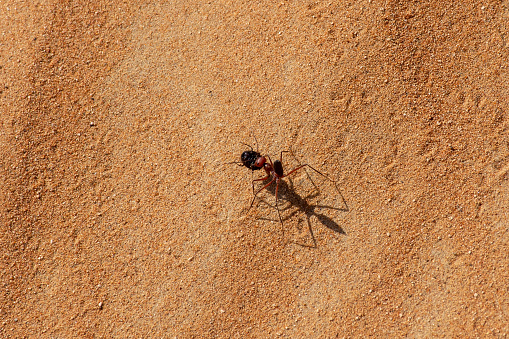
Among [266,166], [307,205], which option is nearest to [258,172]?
→ [266,166]

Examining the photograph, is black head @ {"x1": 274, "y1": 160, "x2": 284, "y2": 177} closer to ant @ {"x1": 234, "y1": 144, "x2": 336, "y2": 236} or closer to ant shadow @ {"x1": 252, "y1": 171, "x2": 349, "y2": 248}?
ant @ {"x1": 234, "y1": 144, "x2": 336, "y2": 236}

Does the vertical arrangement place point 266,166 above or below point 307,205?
above

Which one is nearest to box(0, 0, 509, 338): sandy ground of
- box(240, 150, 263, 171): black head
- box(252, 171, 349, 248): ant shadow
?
box(252, 171, 349, 248): ant shadow

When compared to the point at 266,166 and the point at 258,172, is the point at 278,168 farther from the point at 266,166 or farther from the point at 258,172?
the point at 258,172

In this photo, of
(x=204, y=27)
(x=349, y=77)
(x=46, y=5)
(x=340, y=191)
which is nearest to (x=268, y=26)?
(x=204, y=27)

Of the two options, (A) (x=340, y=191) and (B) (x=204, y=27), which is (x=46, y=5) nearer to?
(B) (x=204, y=27)
